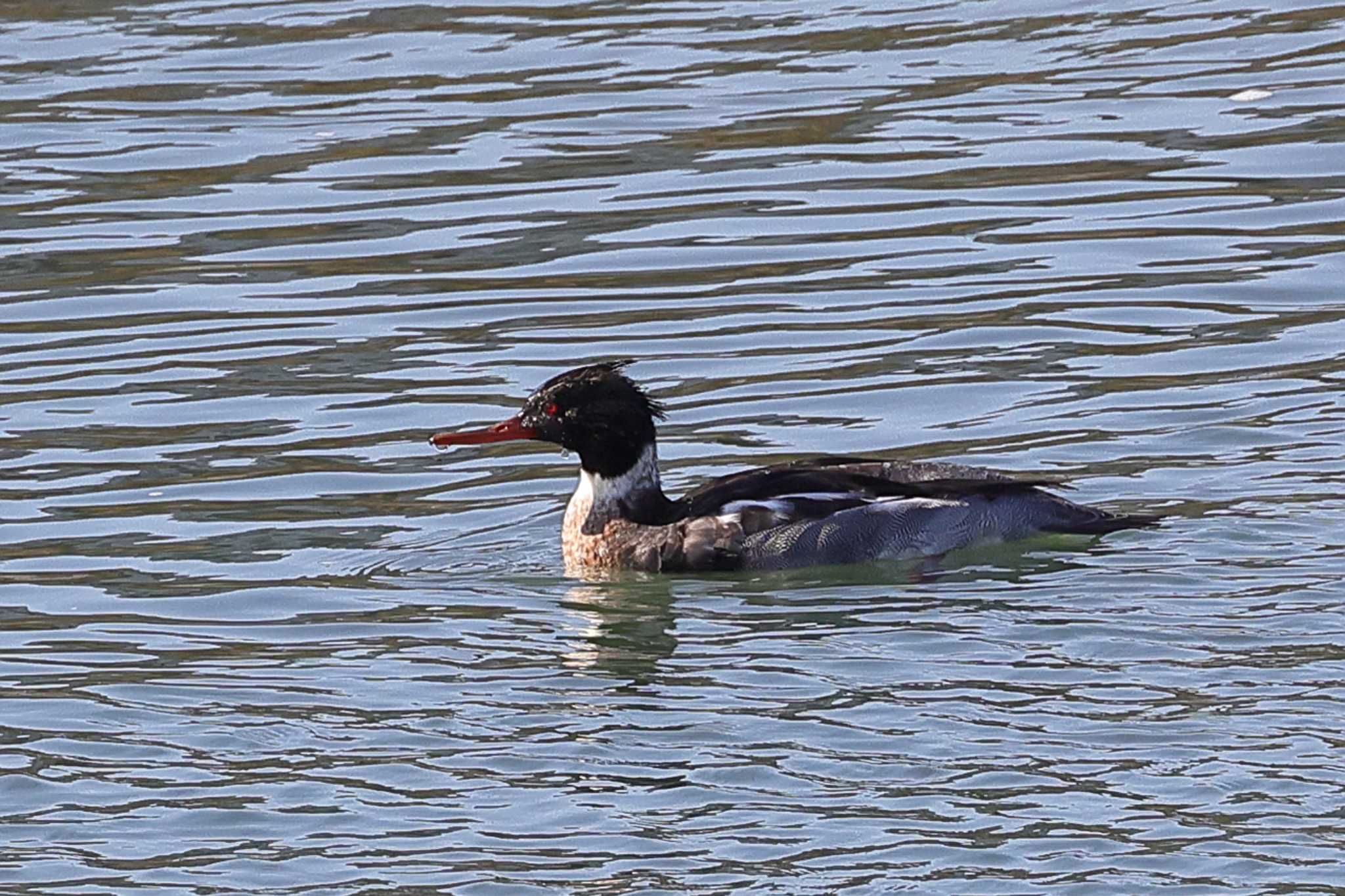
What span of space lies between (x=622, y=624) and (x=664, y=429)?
2.82 metres

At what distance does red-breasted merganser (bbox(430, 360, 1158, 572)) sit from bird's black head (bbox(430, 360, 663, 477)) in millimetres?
143

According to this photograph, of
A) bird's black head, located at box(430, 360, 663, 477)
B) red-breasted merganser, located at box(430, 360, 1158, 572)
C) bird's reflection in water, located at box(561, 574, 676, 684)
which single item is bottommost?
bird's reflection in water, located at box(561, 574, 676, 684)

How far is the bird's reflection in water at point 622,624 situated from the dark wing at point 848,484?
0.41m

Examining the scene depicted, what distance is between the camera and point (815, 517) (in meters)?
12.4

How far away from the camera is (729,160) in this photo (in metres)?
19.3

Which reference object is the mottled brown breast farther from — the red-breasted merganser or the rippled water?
the rippled water

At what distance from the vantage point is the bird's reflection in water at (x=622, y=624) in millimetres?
10953

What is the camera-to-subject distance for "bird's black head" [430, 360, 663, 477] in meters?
13.0

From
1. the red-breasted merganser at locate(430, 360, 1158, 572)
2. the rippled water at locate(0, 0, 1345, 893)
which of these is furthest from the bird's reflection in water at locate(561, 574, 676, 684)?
the red-breasted merganser at locate(430, 360, 1158, 572)

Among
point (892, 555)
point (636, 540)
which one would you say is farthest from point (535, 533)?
point (892, 555)

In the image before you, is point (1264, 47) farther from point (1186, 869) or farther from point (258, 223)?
point (1186, 869)

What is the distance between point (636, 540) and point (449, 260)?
4956 mm

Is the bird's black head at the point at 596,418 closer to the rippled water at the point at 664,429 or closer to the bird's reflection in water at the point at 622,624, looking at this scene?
the rippled water at the point at 664,429

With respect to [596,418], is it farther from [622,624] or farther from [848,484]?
[622,624]
